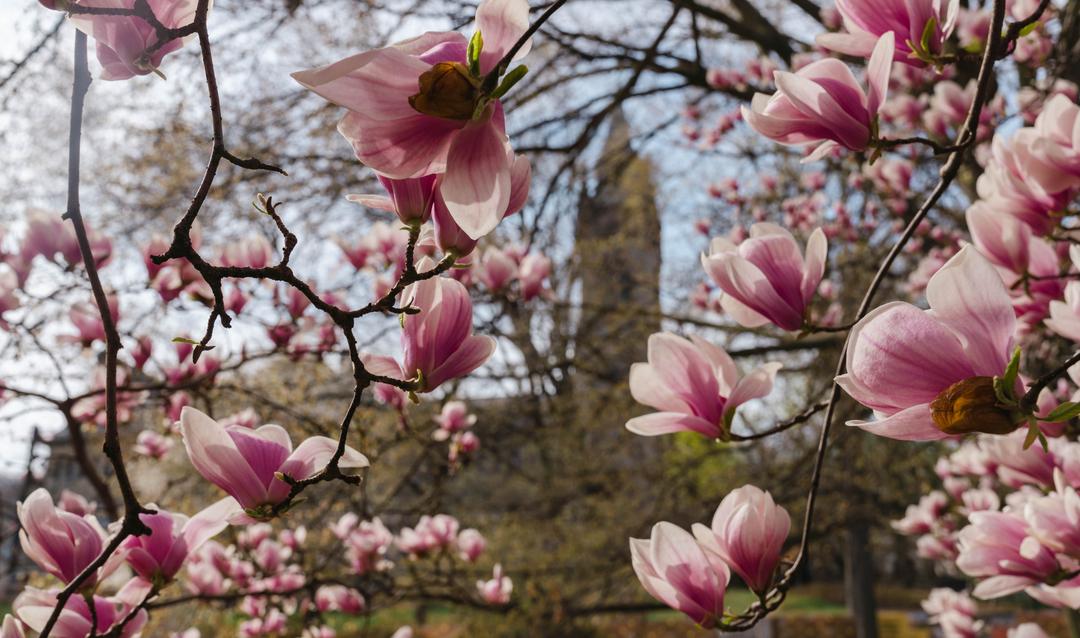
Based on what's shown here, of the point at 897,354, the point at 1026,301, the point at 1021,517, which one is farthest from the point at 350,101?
the point at 1026,301

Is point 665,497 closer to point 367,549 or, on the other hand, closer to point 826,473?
point 826,473

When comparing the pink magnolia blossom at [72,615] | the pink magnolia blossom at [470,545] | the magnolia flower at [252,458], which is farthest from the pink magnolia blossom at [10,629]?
the pink magnolia blossom at [470,545]

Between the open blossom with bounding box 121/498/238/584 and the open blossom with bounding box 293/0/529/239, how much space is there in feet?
1.54

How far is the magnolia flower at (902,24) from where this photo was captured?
79 centimetres

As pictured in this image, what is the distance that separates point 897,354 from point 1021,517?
61cm

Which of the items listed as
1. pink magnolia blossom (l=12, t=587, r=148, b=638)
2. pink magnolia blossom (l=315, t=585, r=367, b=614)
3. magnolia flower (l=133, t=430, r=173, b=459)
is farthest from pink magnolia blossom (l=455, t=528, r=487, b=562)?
pink magnolia blossom (l=12, t=587, r=148, b=638)

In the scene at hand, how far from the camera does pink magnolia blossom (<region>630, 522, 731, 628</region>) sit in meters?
0.82

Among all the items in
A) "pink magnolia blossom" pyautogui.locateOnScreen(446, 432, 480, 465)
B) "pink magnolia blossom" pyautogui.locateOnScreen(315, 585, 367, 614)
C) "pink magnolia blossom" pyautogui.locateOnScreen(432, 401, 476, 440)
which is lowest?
"pink magnolia blossom" pyautogui.locateOnScreen(315, 585, 367, 614)

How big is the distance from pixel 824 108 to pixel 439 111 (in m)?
0.43

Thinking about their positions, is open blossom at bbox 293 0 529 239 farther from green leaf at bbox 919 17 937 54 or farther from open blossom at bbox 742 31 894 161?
green leaf at bbox 919 17 937 54

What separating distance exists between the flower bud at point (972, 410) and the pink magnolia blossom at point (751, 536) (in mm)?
338

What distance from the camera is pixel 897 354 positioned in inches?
20.6

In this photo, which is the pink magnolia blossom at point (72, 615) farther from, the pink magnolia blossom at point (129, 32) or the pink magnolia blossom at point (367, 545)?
the pink magnolia blossom at point (367, 545)

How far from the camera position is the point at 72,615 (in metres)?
0.79
